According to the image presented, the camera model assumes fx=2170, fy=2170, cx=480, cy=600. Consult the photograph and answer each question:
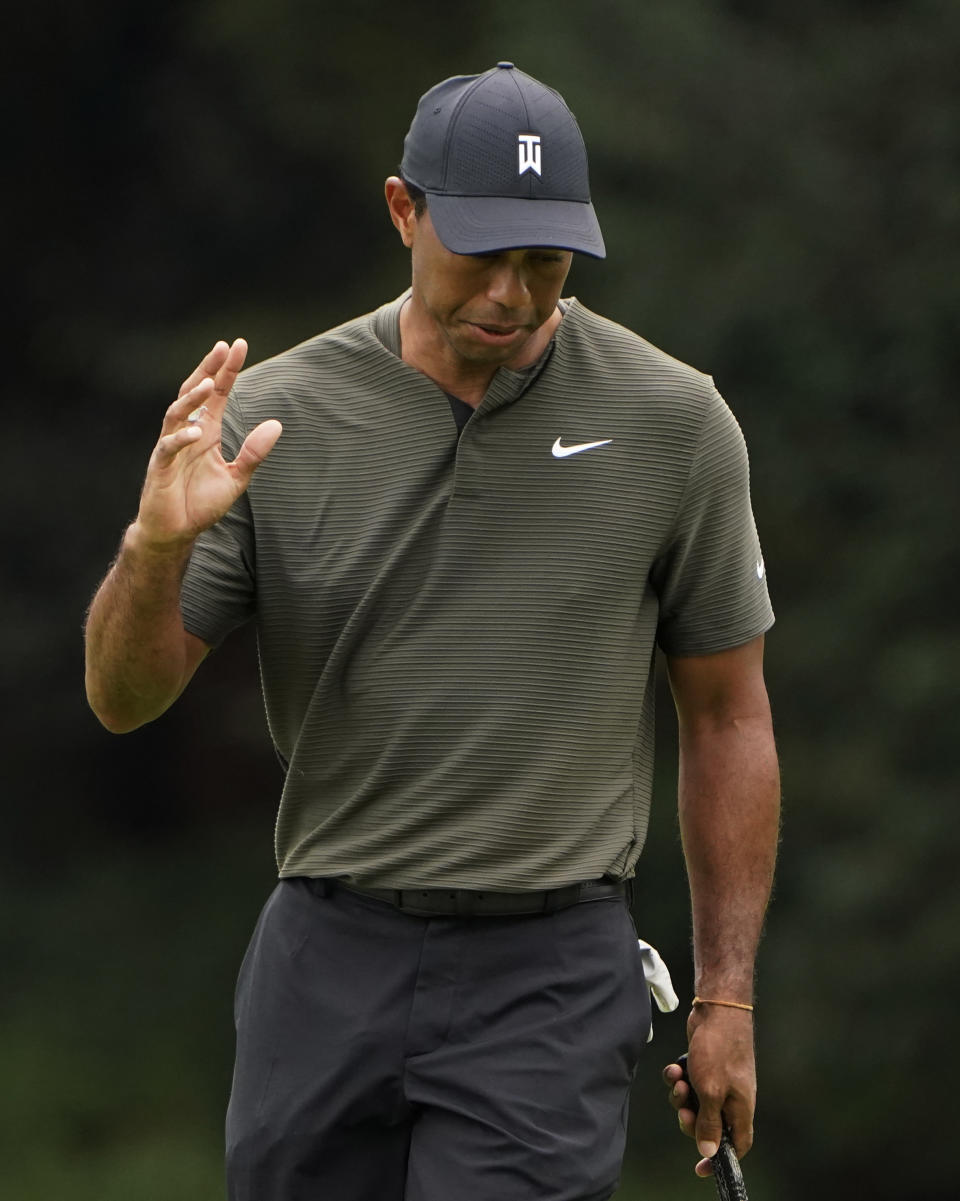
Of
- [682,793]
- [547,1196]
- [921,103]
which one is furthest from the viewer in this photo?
[921,103]

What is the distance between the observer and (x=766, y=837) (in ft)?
8.93

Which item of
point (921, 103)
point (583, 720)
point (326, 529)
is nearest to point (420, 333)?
point (326, 529)

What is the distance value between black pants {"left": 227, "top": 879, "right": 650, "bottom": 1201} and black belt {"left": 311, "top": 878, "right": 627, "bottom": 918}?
0.01 metres

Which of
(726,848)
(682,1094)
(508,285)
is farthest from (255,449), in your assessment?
(682,1094)

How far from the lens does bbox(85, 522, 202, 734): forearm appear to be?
2.31 m

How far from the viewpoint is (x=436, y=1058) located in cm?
246

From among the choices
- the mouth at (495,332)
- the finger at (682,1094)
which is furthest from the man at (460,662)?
the finger at (682,1094)

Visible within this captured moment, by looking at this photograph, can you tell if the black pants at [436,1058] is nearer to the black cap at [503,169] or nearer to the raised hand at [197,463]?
the raised hand at [197,463]

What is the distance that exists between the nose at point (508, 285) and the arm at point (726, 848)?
527 mm

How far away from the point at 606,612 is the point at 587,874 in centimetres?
30

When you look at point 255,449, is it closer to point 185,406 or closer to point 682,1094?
point 185,406

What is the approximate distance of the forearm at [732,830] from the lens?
8.84 feet

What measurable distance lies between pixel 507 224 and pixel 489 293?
0.09 m

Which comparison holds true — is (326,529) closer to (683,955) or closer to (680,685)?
(680,685)
